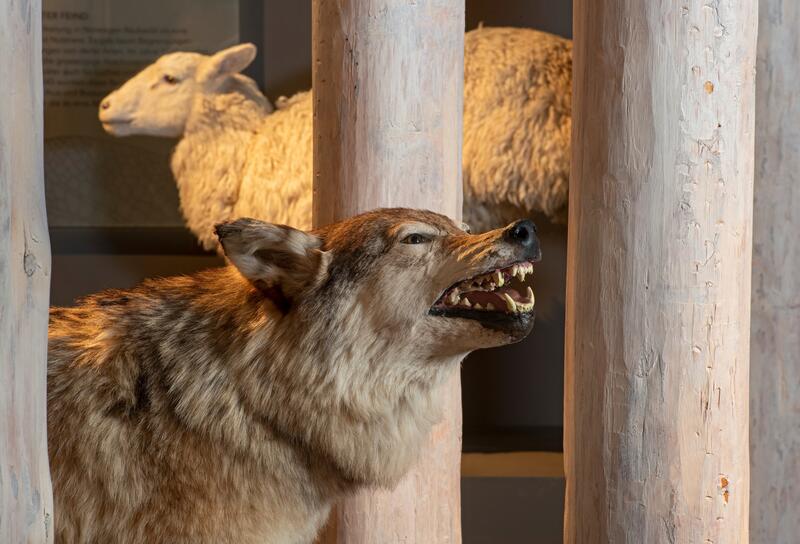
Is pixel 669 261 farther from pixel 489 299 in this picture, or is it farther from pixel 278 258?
pixel 278 258

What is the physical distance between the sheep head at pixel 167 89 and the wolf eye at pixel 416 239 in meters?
2.43

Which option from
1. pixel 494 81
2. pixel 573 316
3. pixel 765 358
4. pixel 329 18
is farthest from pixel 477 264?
pixel 494 81

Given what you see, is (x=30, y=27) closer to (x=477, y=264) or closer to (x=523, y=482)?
(x=477, y=264)

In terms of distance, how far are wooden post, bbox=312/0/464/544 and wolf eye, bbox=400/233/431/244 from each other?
0.63 metres

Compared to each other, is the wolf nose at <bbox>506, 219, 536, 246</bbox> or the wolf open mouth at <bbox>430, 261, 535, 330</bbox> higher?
the wolf nose at <bbox>506, 219, 536, 246</bbox>

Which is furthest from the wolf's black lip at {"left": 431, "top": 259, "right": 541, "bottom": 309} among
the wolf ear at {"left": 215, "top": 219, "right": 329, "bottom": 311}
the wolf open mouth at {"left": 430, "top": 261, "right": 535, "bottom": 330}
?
the wolf ear at {"left": 215, "top": 219, "right": 329, "bottom": 311}

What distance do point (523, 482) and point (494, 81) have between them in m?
1.65

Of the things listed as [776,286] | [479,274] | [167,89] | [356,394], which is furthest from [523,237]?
[167,89]

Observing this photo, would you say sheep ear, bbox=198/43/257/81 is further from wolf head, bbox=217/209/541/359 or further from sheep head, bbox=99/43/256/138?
wolf head, bbox=217/209/541/359

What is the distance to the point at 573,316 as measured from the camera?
3.27 meters

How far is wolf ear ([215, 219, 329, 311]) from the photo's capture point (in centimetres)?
256

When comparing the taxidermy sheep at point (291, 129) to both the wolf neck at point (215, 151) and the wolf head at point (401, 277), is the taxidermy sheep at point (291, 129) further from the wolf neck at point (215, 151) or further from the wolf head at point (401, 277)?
the wolf head at point (401, 277)

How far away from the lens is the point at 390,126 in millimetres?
3242

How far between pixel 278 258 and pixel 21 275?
812mm
